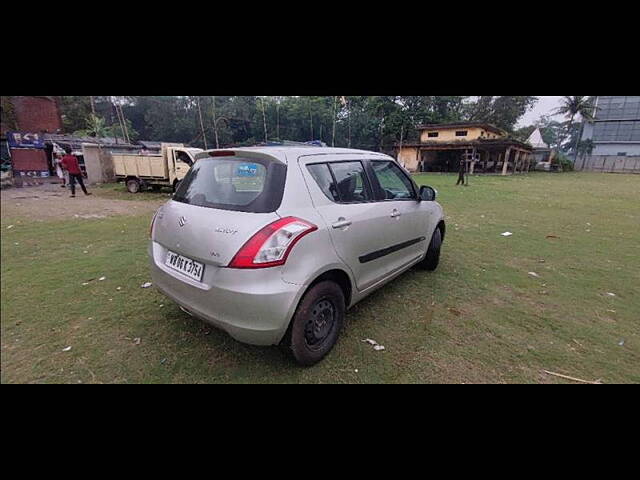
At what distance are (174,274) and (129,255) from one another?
2.24 m

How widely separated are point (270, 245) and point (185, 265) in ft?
2.18

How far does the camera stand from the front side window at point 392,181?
3186mm

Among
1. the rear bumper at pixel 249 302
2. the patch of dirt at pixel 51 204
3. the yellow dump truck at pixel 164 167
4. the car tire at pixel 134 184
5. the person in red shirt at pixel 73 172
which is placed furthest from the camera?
the yellow dump truck at pixel 164 167

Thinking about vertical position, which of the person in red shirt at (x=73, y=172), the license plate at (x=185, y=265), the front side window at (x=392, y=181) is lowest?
the license plate at (x=185, y=265)

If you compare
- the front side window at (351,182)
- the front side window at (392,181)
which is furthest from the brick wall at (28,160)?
the front side window at (392,181)

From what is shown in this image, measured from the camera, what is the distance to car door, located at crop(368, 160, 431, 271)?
10.0 feet

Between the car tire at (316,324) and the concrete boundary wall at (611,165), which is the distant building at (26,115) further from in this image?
the concrete boundary wall at (611,165)

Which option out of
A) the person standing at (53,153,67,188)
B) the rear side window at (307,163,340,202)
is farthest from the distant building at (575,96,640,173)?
the person standing at (53,153,67,188)

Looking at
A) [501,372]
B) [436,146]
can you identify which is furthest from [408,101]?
[501,372]

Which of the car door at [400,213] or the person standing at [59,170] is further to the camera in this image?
the car door at [400,213]

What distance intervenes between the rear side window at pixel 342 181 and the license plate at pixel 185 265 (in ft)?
3.49

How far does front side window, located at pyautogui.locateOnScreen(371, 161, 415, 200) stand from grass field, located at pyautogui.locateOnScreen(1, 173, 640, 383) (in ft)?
3.67

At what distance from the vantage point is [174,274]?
2.19 meters

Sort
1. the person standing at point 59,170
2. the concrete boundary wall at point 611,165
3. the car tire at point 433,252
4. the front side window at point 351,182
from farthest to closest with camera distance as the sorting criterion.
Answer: the concrete boundary wall at point 611,165, the car tire at point 433,252, the front side window at point 351,182, the person standing at point 59,170
